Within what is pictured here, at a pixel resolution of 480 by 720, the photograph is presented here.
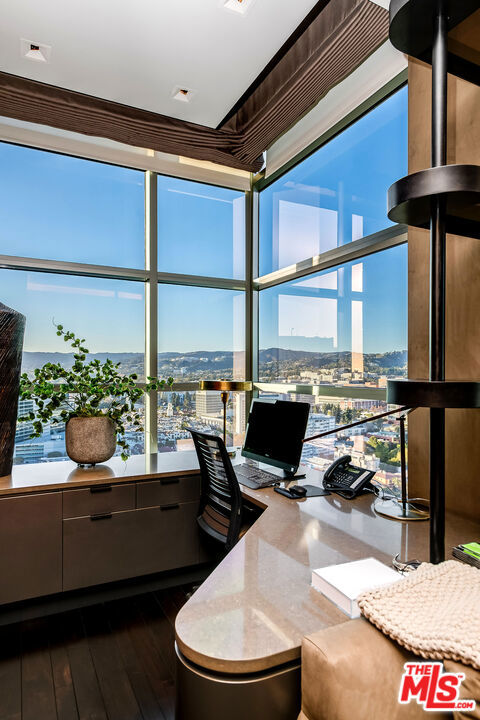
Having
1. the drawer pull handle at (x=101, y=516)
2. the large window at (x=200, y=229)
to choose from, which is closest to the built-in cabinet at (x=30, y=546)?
the drawer pull handle at (x=101, y=516)

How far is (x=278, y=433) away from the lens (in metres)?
2.65

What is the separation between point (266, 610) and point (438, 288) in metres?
1.04

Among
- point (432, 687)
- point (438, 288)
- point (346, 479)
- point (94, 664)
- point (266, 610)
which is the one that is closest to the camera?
point (432, 687)

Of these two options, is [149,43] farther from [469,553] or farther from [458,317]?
[469,553]

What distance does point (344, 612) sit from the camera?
3.87ft

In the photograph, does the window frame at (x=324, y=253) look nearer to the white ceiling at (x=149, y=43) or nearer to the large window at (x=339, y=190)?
the large window at (x=339, y=190)

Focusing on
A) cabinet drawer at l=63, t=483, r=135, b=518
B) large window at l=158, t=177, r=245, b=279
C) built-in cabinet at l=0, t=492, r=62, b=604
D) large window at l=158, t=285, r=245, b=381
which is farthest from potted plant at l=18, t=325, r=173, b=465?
large window at l=158, t=177, r=245, b=279

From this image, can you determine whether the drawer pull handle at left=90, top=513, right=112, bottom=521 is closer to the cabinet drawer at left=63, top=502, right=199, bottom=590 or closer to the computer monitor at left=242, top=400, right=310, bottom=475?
the cabinet drawer at left=63, top=502, right=199, bottom=590

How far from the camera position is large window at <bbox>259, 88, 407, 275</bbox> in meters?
2.67

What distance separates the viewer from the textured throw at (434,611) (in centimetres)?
91

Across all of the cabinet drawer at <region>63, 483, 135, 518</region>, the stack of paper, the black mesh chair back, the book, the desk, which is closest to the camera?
the desk

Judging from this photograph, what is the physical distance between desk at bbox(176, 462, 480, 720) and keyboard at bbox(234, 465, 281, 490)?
1.77 ft

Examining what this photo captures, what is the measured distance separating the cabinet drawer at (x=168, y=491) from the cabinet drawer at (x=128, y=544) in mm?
41

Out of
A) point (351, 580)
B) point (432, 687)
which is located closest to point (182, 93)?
point (351, 580)
